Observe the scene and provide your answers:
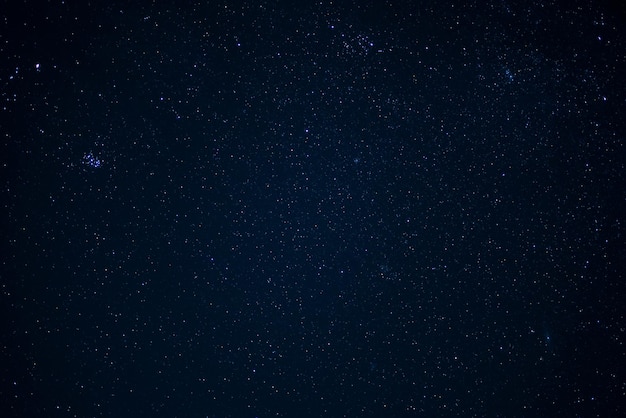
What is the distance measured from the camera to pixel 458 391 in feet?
1.55

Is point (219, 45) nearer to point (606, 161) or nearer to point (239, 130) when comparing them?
point (239, 130)

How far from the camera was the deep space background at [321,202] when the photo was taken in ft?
1.47

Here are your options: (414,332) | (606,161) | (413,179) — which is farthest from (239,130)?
(606,161)

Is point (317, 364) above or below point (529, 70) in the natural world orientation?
below

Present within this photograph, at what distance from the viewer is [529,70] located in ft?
1.50

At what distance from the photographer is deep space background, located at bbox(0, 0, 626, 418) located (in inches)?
17.7

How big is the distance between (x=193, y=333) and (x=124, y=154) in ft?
0.73

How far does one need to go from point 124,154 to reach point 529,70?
0.47m

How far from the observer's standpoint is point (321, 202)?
460 mm

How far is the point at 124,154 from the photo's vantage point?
0.46m

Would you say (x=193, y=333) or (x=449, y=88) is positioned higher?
(x=449, y=88)

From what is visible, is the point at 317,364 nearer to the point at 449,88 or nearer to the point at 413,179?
the point at 413,179

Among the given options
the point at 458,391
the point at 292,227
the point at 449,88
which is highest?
the point at 449,88

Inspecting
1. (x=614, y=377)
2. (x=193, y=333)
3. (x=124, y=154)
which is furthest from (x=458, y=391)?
(x=124, y=154)
